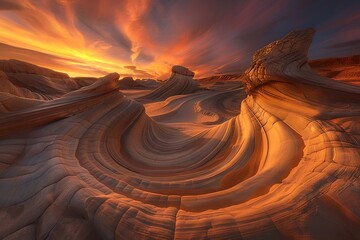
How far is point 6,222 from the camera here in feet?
3.59

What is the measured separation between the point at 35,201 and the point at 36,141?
0.97m

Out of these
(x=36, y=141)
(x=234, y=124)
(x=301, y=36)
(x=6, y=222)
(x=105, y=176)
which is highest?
(x=301, y=36)

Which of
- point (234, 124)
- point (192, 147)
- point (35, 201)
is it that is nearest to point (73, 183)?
point (35, 201)

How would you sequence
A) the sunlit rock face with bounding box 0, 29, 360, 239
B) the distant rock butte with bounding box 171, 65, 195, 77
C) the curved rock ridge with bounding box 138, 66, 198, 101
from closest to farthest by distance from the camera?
the sunlit rock face with bounding box 0, 29, 360, 239, the curved rock ridge with bounding box 138, 66, 198, 101, the distant rock butte with bounding box 171, 65, 195, 77

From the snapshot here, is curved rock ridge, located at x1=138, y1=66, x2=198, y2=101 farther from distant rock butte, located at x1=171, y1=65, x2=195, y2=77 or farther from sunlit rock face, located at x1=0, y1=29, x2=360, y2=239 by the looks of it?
sunlit rock face, located at x1=0, y1=29, x2=360, y2=239

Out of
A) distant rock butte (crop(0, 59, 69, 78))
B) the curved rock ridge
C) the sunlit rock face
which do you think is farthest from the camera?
the curved rock ridge

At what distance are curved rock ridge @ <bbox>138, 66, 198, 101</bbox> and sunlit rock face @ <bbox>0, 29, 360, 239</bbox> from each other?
8.21m

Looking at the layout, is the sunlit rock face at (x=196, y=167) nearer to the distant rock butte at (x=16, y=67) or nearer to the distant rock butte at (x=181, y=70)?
the distant rock butte at (x=181, y=70)

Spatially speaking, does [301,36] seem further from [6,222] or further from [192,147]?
[6,222]

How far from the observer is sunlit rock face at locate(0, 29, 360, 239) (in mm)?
983

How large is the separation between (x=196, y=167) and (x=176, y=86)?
1042cm

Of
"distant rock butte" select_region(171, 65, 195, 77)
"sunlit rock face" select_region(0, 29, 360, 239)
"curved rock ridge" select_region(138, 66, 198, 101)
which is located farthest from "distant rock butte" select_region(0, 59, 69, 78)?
"sunlit rock face" select_region(0, 29, 360, 239)

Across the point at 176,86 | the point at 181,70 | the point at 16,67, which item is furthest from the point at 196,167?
the point at 16,67

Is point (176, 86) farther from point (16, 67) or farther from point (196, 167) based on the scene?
point (196, 167)
